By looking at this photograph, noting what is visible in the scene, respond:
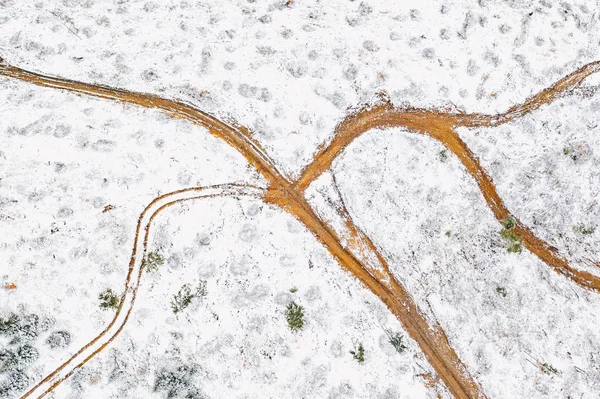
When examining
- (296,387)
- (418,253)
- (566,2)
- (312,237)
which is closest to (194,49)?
(312,237)

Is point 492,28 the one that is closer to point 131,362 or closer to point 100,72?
point 100,72

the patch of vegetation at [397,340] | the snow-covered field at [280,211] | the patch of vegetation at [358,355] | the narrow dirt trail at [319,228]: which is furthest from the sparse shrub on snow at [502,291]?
the patch of vegetation at [358,355]

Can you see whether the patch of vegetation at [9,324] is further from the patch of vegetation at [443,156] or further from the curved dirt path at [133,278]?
the patch of vegetation at [443,156]

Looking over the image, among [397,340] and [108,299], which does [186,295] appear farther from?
[397,340]

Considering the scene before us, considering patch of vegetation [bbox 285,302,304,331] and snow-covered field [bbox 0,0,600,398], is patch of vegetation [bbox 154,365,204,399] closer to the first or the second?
snow-covered field [bbox 0,0,600,398]

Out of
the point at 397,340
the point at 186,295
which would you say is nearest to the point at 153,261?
the point at 186,295
